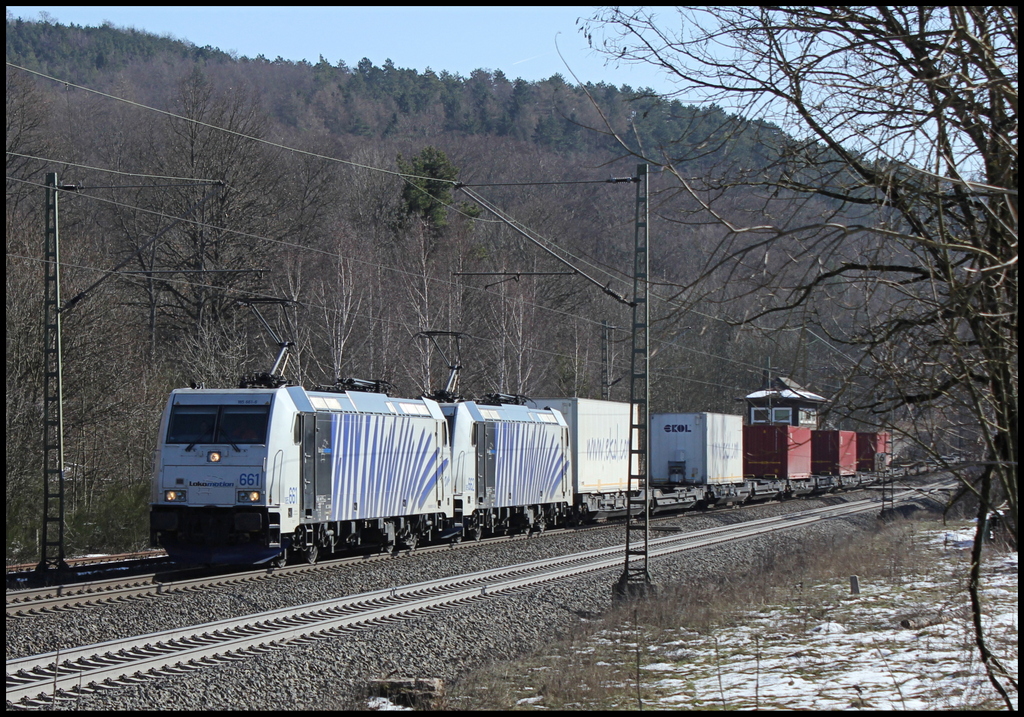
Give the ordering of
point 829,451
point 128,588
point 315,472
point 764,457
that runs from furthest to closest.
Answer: point 829,451
point 764,457
point 315,472
point 128,588

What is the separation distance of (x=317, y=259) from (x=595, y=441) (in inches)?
958

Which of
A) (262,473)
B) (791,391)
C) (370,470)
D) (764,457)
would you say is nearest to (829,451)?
(764,457)

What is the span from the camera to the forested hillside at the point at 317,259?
7.36 meters

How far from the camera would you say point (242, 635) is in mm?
11852

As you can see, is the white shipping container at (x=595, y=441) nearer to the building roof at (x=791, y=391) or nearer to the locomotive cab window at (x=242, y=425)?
the locomotive cab window at (x=242, y=425)

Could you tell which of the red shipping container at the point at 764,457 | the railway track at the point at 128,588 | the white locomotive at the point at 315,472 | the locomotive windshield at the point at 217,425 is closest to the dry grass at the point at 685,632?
the railway track at the point at 128,588

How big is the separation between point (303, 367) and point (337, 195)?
53.4ft

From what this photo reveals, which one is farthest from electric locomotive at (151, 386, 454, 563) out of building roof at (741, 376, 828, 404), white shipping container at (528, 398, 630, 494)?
building roof at (741, 376, 828, 404)

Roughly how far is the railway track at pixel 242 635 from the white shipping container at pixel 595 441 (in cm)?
933

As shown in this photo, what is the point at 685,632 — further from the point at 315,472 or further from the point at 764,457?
the point at 764,457

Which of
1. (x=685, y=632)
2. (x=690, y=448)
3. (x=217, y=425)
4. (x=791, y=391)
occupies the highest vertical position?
(x=791, y=391)

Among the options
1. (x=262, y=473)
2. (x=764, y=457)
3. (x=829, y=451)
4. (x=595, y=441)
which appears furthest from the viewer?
(x=829, y=451)

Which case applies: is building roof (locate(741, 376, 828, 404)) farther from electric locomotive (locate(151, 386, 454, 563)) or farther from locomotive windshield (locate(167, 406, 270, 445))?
locomotive windshield (locate(167, 406, 270, 445))

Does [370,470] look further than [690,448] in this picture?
No
